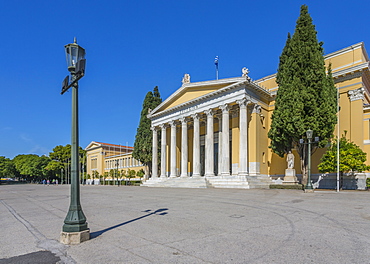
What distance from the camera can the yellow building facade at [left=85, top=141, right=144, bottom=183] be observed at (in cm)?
7777

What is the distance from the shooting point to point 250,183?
2950 centimetres

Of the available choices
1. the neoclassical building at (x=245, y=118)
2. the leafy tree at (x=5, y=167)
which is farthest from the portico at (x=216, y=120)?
the leafy tree at (x=5, y=167)

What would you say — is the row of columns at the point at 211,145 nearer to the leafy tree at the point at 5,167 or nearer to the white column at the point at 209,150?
the white column at the point at 209,150

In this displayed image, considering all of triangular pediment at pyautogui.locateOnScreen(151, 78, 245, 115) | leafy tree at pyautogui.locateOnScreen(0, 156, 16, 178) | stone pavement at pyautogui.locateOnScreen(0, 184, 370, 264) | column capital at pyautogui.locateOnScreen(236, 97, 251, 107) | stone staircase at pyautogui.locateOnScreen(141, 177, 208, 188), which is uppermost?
triangular pediment at pyautogui.locateOnScreen(151, 78, 245, 115)

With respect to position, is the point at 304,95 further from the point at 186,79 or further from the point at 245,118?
the point at 186,79

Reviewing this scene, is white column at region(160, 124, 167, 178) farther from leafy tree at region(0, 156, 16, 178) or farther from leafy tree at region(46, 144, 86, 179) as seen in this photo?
leafy tree at region(0, 156, 16, 178)

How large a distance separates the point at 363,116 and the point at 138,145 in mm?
33201

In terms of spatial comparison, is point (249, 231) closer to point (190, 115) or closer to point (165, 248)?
point (165, 248)

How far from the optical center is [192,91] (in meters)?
39.5

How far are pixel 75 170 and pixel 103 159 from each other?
82.7 meters

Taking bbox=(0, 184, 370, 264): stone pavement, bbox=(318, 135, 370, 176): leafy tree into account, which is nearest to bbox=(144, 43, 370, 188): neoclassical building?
bbox=(318, 135, 370, 176): leafy tree

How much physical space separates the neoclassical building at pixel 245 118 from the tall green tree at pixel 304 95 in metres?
4.01

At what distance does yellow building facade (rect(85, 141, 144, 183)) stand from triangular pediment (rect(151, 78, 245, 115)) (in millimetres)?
35873

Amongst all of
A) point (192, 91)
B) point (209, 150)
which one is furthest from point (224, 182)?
point (192, 91)
